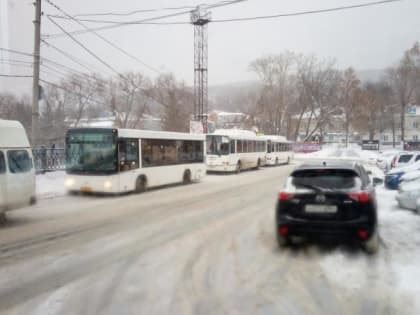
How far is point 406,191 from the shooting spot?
11.6m

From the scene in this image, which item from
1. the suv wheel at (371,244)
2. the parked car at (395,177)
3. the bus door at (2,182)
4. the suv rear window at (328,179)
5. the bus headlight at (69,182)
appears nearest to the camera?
the suv wheel at (371,244)

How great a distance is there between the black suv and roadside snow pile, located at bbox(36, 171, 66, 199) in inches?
434

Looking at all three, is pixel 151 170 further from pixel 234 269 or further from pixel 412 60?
pixel 412 60

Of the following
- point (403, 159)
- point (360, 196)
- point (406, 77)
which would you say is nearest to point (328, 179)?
point (360, 196)

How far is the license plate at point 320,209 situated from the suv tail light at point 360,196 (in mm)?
341

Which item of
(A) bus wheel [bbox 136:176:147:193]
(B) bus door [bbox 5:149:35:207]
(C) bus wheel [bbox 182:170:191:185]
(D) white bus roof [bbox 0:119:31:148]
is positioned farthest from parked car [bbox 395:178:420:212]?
(C) bus wheel [bbox 182:170:191:185]

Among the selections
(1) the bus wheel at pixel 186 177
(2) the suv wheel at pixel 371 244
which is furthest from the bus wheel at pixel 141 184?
(2) the suv wheel at pixel 371 244

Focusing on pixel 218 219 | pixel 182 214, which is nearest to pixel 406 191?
pixel 218 219

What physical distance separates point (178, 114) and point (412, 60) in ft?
131

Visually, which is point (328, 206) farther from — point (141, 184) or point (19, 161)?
point (141, 184)

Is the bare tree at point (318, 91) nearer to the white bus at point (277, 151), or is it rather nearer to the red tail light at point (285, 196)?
the white bus at point (277, 151)

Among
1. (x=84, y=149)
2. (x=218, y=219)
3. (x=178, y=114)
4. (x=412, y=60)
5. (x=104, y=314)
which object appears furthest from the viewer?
(x=412, y=60)

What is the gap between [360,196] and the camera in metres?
7.03

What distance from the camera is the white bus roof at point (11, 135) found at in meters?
10.0
